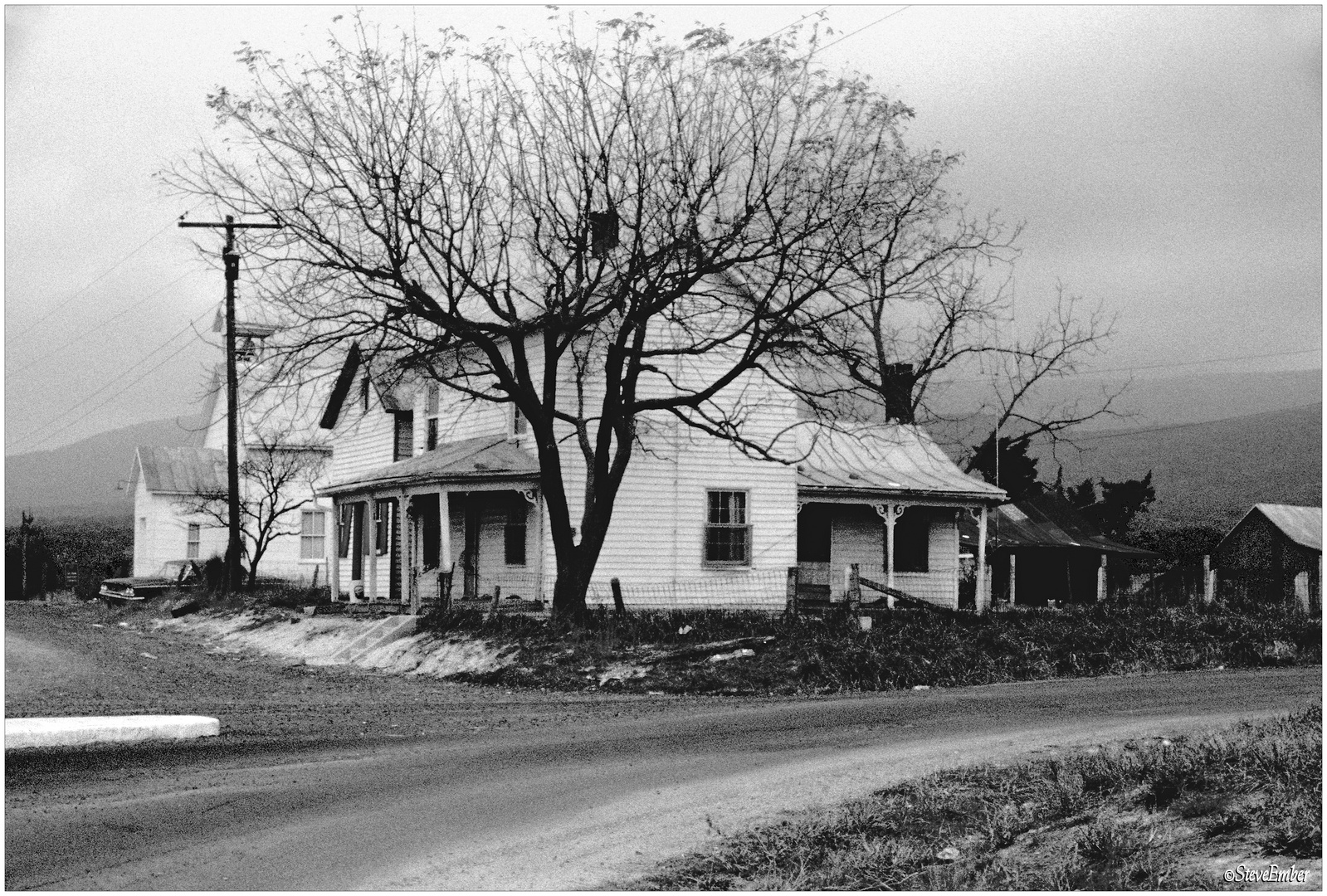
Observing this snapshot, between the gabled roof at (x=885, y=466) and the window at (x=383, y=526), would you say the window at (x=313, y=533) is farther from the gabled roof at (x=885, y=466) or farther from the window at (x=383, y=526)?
the gabled roof at (x=885, y=466)

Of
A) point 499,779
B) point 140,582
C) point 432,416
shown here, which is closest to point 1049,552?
point 432,416

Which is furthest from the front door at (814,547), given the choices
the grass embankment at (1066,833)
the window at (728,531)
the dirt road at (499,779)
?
the grass embankment at (1066,833)

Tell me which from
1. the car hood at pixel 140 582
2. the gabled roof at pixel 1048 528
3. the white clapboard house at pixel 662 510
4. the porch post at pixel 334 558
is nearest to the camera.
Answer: the white clapboard house at pixel 662 510

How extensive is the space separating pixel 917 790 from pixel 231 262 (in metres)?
27.5

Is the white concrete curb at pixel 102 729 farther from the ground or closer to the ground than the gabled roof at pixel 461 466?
closer to the ground

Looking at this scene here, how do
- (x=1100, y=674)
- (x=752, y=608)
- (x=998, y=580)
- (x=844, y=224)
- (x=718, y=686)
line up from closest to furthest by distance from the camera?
(x=718, y=686), (x=1100, y=674), (x=844, y=224), (x=752, y=608), (x=998, y=580)

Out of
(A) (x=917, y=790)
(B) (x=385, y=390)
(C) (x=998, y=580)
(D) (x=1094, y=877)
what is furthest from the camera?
(C) (x=998, y=580)

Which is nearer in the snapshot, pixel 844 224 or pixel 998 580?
pixel 844 224

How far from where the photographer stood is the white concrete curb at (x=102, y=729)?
1112 centimetres

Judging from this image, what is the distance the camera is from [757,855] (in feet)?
26.2

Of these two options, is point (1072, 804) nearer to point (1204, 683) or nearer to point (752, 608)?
point (1204, 683)

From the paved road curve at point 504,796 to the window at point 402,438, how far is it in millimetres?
18066

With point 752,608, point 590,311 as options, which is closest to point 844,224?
point 590,311

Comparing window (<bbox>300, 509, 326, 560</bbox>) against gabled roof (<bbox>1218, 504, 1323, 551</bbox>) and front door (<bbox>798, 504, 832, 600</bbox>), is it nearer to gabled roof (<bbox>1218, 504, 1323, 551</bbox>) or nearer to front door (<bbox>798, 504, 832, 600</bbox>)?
front door (<bbox>798, 504, 832, 600</bbox>)
